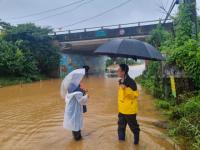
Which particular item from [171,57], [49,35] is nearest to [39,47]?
[49,35]

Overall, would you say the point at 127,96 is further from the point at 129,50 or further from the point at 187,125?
the point at 187,125

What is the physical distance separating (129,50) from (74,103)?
1.72 metres

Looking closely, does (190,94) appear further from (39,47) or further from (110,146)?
(39,47)

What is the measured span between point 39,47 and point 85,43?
199 inches

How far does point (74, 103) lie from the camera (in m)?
6.93

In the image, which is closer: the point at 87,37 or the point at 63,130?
the point at 63,130

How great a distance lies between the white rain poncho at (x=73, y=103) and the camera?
22.5 feet

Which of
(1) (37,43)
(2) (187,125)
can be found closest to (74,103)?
(2) (187,125)

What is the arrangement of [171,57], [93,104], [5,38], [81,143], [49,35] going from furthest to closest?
[49,35] → [5,38] → [93,104] → [171,57] → [81,143]

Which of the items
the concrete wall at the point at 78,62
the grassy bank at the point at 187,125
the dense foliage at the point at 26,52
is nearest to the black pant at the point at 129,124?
the grassy bank at the point at 187,125

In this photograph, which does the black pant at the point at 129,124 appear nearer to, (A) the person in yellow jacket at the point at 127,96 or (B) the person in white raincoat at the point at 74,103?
(A) the person in yellow jacket at the point at 127,96

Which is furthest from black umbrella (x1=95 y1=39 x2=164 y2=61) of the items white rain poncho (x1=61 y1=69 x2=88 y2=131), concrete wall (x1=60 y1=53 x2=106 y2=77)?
concrete wall (x1=60 y1=53 x2=106 y2=77)

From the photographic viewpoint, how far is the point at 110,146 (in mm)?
6539

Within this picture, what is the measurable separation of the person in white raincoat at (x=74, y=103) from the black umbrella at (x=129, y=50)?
3.28 ft
